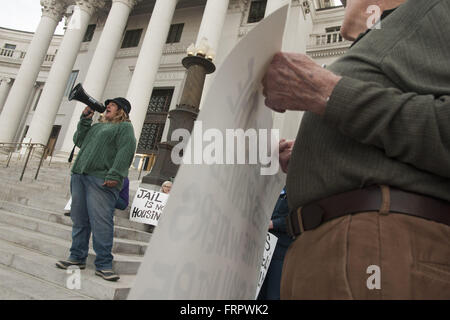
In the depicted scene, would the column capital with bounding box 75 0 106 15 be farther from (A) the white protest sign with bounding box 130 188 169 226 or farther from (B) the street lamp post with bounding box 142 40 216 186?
(A) the white protest sign with bounding box 130 188 169 226

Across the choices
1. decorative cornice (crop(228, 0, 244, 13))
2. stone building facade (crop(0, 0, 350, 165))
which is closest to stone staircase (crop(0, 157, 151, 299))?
stone building facade (crop(0, 0, 350, 165))

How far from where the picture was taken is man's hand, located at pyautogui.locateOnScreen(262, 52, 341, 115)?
842 mm

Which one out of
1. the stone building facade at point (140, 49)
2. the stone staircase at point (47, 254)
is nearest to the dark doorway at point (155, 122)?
the stone building facade at point (140, 49)

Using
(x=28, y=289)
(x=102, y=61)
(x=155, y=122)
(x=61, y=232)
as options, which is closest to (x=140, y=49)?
(x=102, y=61)

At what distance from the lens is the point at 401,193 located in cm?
77

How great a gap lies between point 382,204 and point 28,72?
74.9 ft

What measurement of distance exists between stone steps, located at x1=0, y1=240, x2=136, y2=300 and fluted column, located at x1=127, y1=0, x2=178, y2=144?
10556 mm

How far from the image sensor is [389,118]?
2.53 ft

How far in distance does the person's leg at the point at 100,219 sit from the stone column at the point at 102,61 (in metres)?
13.2

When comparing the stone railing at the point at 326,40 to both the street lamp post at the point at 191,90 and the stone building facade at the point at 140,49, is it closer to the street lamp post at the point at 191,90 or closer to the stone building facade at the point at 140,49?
the stone building facade at the point at 140,49

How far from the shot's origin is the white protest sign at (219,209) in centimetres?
56

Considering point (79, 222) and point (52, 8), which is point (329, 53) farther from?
point (52, 8)
